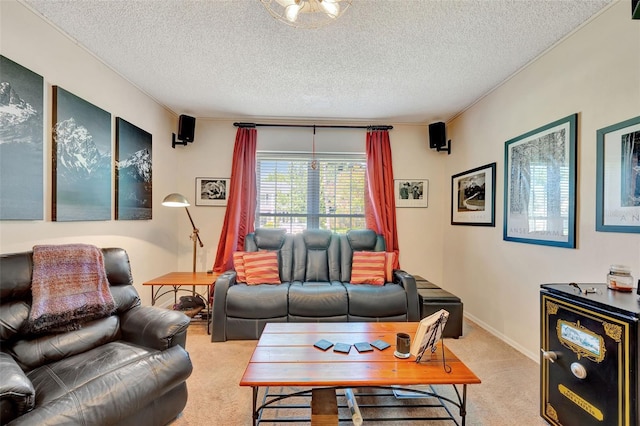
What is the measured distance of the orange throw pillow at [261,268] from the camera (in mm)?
3102

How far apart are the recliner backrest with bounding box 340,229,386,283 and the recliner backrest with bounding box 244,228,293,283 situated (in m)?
0.66

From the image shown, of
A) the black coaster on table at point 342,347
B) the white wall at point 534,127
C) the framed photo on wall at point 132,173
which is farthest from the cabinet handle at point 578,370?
the framed photo on wall at point 132,173

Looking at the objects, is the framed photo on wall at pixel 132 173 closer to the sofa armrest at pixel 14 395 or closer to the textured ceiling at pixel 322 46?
the textured ceiling at pixel 322 46

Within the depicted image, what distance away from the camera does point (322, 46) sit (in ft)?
7.32

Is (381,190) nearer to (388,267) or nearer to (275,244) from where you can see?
(388,267)

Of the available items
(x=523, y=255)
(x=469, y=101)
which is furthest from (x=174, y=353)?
(x=469, y=101)

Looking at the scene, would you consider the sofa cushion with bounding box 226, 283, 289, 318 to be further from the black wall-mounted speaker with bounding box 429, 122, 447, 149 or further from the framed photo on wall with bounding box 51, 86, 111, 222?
the black wall-mounted speaker with bounding box 429, 122, 447, 149

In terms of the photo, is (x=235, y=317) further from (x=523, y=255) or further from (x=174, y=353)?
(x=523, y=255)

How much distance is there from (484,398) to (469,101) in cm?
305

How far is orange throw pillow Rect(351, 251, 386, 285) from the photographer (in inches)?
124

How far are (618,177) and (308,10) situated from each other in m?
2.21

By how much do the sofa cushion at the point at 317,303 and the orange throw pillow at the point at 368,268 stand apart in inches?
15.5

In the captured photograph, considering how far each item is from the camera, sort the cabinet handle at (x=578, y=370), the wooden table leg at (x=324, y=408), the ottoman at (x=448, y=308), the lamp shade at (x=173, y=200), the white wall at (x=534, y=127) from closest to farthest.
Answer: the wooden table leg at (x=324, y=408) → the cabinet handle at (x=578, y=370) → the white wall at (x=534, y=127) → the ottoman at (x=448, y=308) → the lamp shade at (x=173, y=200)

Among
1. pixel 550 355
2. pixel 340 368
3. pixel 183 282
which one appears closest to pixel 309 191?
pixel 183 282
